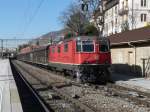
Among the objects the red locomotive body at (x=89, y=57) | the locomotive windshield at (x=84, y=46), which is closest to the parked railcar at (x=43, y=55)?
the red locomotive body at (x=89, y=57)

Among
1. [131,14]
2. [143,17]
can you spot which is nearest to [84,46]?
[131,14]

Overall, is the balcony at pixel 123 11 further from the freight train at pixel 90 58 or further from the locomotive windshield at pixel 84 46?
the locomotive windshield at pixel 84 46

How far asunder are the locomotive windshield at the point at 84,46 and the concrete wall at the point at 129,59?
5681mm

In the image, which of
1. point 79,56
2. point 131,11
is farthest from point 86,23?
point 79,56

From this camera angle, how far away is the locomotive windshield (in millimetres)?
27253

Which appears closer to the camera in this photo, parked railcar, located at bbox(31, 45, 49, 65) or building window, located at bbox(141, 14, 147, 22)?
parked railcar, located at bbox(31, 45, 49, 65)

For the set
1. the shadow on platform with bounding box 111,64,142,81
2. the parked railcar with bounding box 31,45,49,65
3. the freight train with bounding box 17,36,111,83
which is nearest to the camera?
the freight train with bounding box 17,36,111,83

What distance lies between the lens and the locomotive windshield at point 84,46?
1073 inches

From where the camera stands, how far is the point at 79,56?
27094mm

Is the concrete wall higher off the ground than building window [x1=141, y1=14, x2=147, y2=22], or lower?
lower

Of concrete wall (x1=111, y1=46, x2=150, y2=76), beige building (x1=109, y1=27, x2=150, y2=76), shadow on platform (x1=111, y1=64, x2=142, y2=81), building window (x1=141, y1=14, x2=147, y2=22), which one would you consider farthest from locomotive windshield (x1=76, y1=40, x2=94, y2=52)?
building window (x1=141, y1=14, x2=147, y2=22)

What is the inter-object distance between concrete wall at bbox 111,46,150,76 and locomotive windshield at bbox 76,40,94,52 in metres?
5.68

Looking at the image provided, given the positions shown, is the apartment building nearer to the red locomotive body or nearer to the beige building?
the beige building

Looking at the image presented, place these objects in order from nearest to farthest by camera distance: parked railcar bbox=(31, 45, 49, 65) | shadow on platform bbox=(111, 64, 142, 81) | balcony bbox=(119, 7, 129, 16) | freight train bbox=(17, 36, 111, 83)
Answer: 1. freight train bbox=(17, 36, 111, 83)
2. shadow on platform bbox=(111, 64, 142, 81)
3. parked railcar bbox=(31, 45, 49, 65)
4. balcony bbox=(119, 7, 129, 16)
